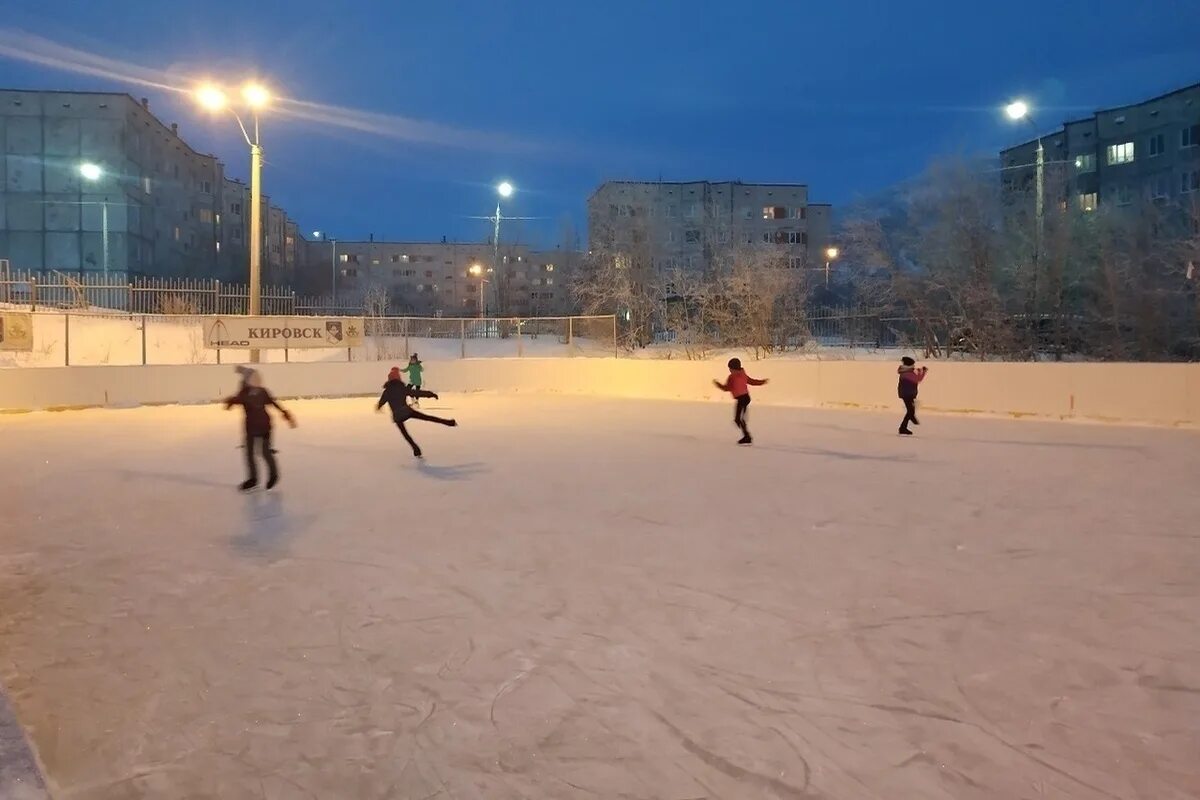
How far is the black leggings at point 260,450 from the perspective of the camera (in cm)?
1002

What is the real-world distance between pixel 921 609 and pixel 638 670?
6.88 feet

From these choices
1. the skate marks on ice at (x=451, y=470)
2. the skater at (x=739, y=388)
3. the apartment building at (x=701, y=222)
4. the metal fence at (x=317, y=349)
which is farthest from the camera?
the apartment building at (x=701, y=222)

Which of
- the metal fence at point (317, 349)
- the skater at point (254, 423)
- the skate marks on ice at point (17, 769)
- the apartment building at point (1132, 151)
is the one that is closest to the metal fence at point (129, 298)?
the metal fence at point (317, 349)

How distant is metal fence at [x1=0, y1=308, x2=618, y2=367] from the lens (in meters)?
22.5

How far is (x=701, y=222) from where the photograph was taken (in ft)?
180

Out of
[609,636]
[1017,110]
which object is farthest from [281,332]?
[609,636]

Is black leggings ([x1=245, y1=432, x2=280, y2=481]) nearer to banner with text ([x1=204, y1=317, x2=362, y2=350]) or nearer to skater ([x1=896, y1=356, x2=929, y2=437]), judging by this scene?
skater ([x1=896, y1=356, x2=929, y2=437])

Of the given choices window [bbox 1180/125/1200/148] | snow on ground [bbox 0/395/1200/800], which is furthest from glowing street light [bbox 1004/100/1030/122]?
window [bbox 1180/125/1200/148]

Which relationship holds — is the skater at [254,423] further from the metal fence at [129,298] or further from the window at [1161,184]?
the window at [1161,184]

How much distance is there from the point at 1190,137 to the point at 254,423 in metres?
55.8

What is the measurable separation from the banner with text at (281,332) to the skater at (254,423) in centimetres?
1462

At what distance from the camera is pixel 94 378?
21.6m

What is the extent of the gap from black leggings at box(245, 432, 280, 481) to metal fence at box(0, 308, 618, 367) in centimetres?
1449

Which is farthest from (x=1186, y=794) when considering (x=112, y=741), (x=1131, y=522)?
(x=1131, y=522)
